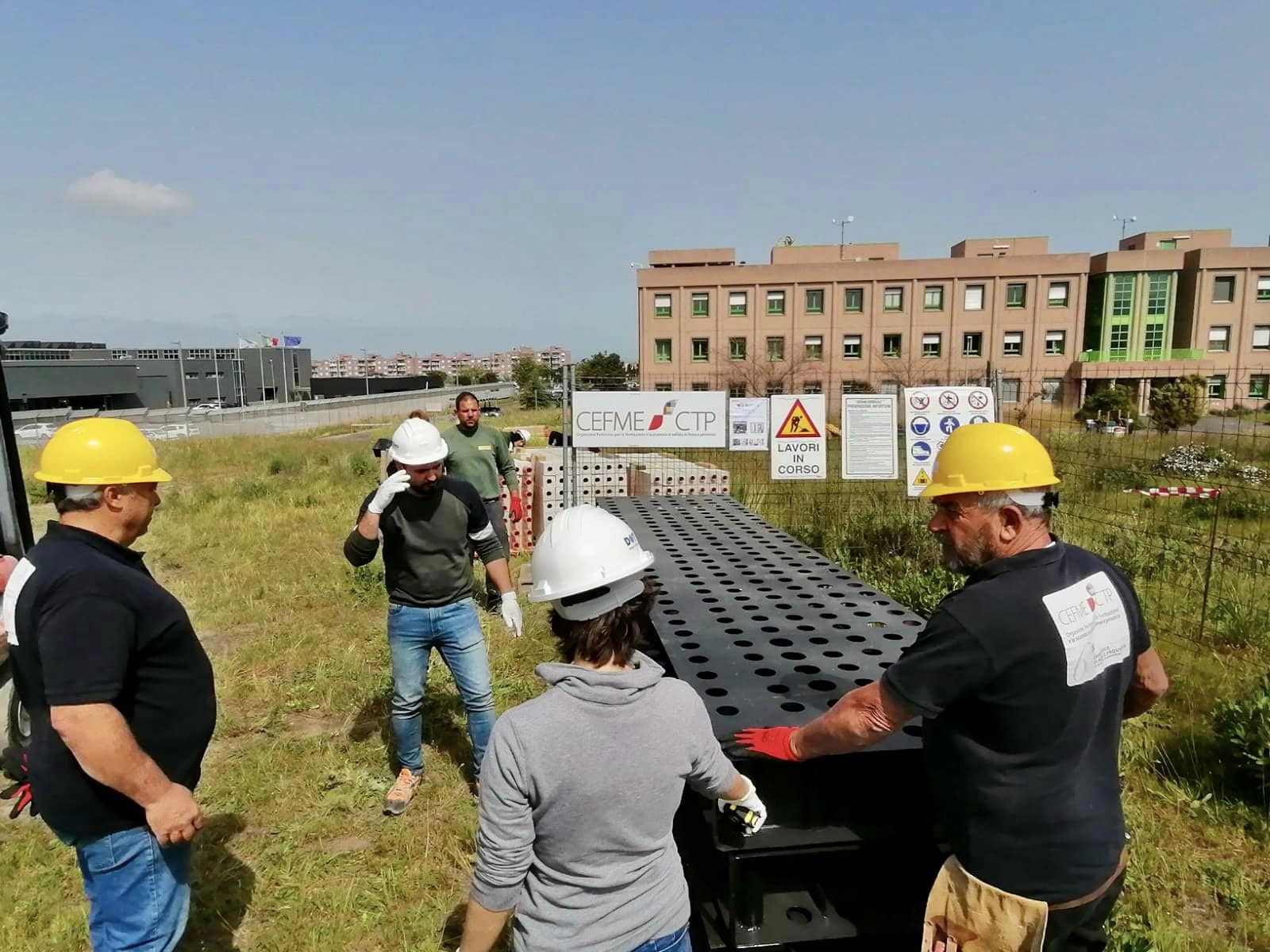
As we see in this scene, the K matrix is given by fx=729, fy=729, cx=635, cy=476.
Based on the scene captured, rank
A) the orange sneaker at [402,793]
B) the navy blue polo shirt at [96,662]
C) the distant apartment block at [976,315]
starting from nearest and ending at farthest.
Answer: the navy blue polo shirt at [96,662]
the orange sneaker at [402,793]
the distant apartment block at [976,315]

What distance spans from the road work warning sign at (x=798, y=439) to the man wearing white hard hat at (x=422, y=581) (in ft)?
12.9

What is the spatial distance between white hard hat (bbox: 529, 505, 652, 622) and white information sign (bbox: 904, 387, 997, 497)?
5120 millimetres

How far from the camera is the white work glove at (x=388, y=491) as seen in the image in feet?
11.0

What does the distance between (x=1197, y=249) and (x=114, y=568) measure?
52060mm

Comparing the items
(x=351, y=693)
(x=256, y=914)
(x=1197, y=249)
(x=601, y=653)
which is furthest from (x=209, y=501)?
(x=1197, y=249)

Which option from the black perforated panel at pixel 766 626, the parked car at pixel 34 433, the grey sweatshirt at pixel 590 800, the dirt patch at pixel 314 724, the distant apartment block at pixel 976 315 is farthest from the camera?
the distant apartment block at pixel 976 315

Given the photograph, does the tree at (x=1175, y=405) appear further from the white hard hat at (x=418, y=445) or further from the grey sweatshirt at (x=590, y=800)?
the grey sweatshirt at (x=590, y=800)

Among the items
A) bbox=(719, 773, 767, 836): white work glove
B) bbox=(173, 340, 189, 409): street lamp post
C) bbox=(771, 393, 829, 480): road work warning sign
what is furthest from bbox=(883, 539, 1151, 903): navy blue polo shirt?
bbox=(173, 340, 189, 409): street lamp post

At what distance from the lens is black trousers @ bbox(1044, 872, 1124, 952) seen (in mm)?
1595

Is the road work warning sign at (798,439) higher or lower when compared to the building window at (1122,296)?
lower

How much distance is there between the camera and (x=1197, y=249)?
40406 millimetres

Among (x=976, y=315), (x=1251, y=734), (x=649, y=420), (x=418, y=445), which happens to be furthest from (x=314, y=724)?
(x=976, y=315)

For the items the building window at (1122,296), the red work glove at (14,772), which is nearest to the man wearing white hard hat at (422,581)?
the red work glove at (14,772)

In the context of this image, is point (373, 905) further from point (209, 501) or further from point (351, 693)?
point (209, 501)
